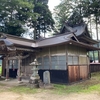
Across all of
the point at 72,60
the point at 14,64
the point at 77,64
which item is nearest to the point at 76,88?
the point at 72,60

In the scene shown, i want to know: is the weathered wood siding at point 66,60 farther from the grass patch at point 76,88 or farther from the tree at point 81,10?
the tree at point 81,10

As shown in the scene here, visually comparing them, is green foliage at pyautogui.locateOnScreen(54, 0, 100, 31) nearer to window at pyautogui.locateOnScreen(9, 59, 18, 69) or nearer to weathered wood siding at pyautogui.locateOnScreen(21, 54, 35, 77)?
weathered wood siding at pyautogui.locateOnScreen(21, 54, 35, 77)

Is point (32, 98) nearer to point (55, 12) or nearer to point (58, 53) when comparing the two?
point (58, 53)

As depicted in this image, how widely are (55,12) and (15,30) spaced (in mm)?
10544

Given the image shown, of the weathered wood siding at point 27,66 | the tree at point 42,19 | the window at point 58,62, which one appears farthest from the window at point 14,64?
the tree at point 42,19

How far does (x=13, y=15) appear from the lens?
20.7 m

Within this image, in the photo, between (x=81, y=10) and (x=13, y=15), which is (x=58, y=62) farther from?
(x=13, y=15)

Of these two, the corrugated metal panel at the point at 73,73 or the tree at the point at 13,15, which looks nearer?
the corrugated metal panel at the point at 73,73

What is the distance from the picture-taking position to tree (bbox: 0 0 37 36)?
62.0 feet

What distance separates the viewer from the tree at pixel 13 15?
1891 cm

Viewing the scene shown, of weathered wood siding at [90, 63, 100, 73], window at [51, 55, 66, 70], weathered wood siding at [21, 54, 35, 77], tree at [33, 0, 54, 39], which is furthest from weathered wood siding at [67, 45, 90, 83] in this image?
tree at [33, 0, 54, 39]

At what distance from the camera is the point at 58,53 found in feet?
30.9

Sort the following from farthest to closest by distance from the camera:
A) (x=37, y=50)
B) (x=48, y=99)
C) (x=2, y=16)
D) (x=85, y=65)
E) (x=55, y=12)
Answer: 1. (x=55, y=12)
2. (x=2, y=16)
3. (x=85, y=65)
4. (x=37, y=50)
5. (x=48, y=99)

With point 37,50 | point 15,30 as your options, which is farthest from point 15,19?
point 37,50
